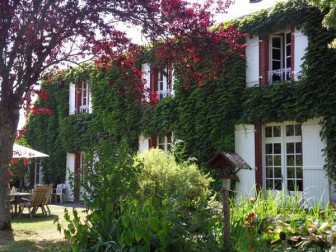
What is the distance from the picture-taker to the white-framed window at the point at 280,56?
12.1 meters

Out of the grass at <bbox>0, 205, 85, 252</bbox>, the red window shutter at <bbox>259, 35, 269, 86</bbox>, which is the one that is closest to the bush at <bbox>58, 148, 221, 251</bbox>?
the grass at <bbox>0, 205, 85, 252</bbox>

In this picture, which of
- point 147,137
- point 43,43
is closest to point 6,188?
point 43,43

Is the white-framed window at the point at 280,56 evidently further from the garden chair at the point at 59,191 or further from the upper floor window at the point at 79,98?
the garden chair at the point at 59,191

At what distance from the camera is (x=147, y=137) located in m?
15.6

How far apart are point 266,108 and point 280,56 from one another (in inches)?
70.0

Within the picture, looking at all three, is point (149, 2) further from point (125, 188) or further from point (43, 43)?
point (125, 188)

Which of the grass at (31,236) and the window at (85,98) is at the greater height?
the window at (85,98)

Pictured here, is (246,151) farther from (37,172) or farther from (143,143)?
(37,172)

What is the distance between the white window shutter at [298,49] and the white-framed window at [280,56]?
38cm

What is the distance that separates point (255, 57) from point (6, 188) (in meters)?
7.26

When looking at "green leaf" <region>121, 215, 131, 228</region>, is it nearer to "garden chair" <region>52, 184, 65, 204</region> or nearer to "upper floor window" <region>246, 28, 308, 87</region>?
"upper floor window" <region>246, 28, 308, 87</region>

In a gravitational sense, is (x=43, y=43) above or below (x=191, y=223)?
above

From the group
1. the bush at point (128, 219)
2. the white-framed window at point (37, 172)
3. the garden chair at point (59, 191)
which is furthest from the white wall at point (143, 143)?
the bush at point (128, 219)

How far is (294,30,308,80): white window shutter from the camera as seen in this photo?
11414mm
